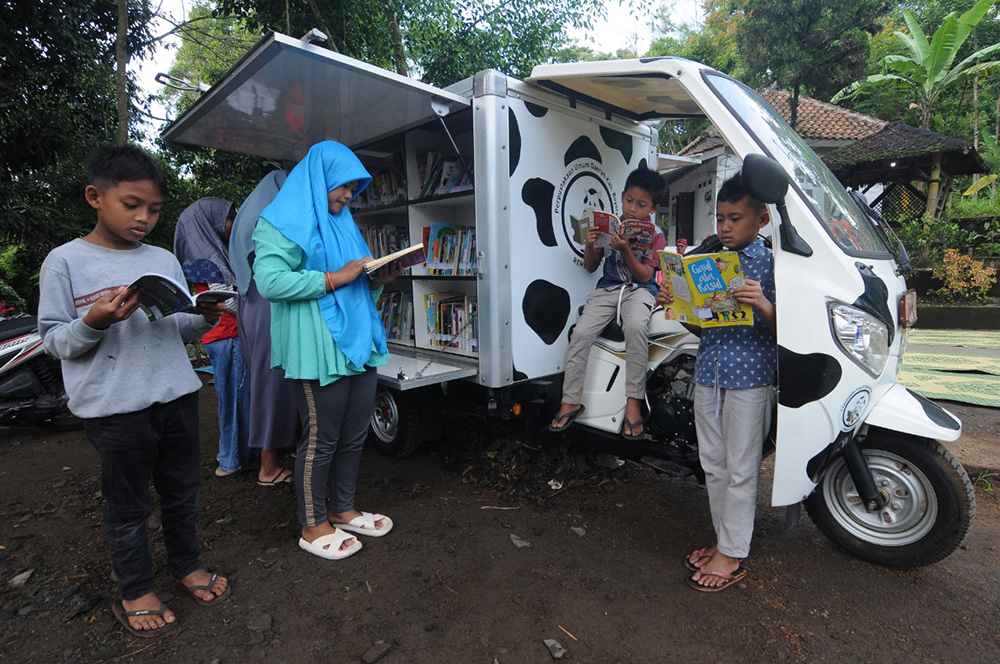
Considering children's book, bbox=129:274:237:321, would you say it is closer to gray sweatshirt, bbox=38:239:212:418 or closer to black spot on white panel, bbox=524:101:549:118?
gray sweatshirt, bbox=38:239:212:418

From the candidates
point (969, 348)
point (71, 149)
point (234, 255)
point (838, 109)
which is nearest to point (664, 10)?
point (838, 109)

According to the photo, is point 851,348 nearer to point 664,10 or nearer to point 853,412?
point 853,412

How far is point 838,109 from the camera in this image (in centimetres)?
1731

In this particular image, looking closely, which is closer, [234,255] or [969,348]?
[234,255]

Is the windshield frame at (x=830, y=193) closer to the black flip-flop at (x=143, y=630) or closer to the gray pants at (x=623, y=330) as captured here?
the gray pants at (x=623, y=330)

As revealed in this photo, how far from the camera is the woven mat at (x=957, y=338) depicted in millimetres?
7422

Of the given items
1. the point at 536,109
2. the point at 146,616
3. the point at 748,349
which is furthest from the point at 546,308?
the point at 146,616

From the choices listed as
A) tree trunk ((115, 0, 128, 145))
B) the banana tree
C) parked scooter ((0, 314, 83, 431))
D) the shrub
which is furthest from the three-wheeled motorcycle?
the banana tree

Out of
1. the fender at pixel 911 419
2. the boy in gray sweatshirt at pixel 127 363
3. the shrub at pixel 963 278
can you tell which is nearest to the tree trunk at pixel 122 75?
the boy in gray sweatshirt at pixel 127 363

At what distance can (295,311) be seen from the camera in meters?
2.45

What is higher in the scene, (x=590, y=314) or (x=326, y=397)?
(x=590, y=314)

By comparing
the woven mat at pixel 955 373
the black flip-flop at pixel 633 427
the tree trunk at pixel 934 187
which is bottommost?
the woven mat at pixel 955 373

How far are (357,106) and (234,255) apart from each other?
3.86 ft

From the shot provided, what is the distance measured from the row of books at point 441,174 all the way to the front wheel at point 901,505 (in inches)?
107
